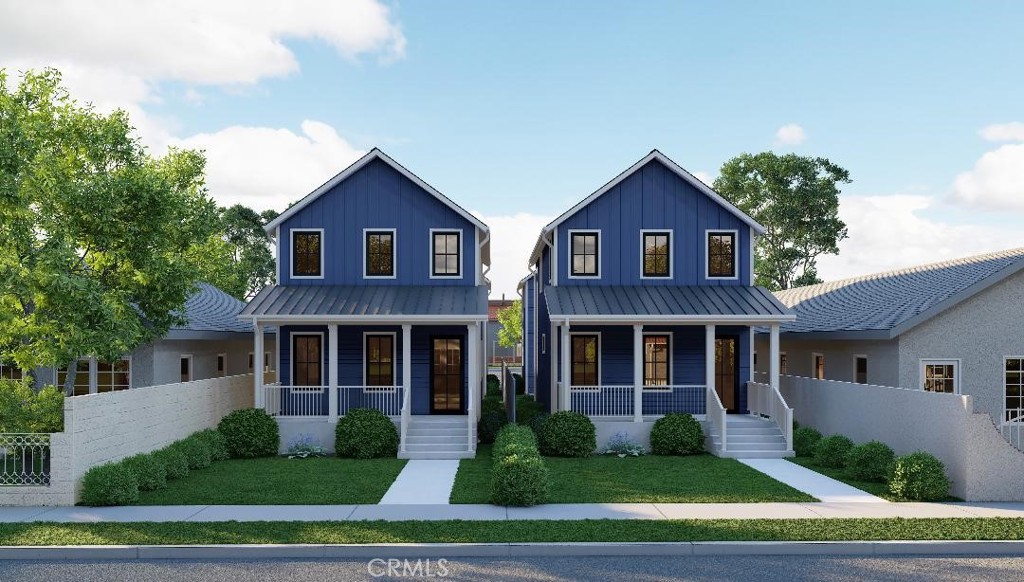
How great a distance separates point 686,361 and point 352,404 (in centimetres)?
984

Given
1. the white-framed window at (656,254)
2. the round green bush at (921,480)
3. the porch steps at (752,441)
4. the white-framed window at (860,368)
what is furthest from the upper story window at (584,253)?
the round green bush at (921,480)

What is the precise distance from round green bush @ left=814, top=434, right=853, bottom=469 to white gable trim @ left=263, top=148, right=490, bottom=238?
10874mm

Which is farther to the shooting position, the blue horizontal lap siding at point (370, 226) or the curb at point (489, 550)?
the blue horizontal lap siding at point (370, 226)

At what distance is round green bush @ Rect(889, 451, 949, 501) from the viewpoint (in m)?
13.9

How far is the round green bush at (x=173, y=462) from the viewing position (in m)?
15.6

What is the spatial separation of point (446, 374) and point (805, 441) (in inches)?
394

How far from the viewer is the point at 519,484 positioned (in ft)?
43.7

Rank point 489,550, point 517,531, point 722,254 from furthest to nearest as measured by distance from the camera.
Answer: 1. point 722,254
2. point 517,531
3. point 489,550

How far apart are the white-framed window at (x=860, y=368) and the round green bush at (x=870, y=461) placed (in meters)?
5.61

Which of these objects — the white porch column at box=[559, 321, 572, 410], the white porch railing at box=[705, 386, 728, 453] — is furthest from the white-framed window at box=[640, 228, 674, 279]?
the white porch railing at box=[705, 386, 728, 453]

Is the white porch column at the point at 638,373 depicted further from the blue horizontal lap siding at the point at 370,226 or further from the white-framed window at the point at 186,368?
the white-framed window at the point at 186,368

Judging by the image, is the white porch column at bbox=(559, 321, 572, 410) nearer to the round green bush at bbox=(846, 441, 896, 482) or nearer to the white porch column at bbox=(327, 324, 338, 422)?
the white porch column at bbox=(327, 324, 338, 422)

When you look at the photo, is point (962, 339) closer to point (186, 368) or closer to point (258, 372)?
point (258, 372)

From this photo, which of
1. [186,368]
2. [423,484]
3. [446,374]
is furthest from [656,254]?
[186,368]
